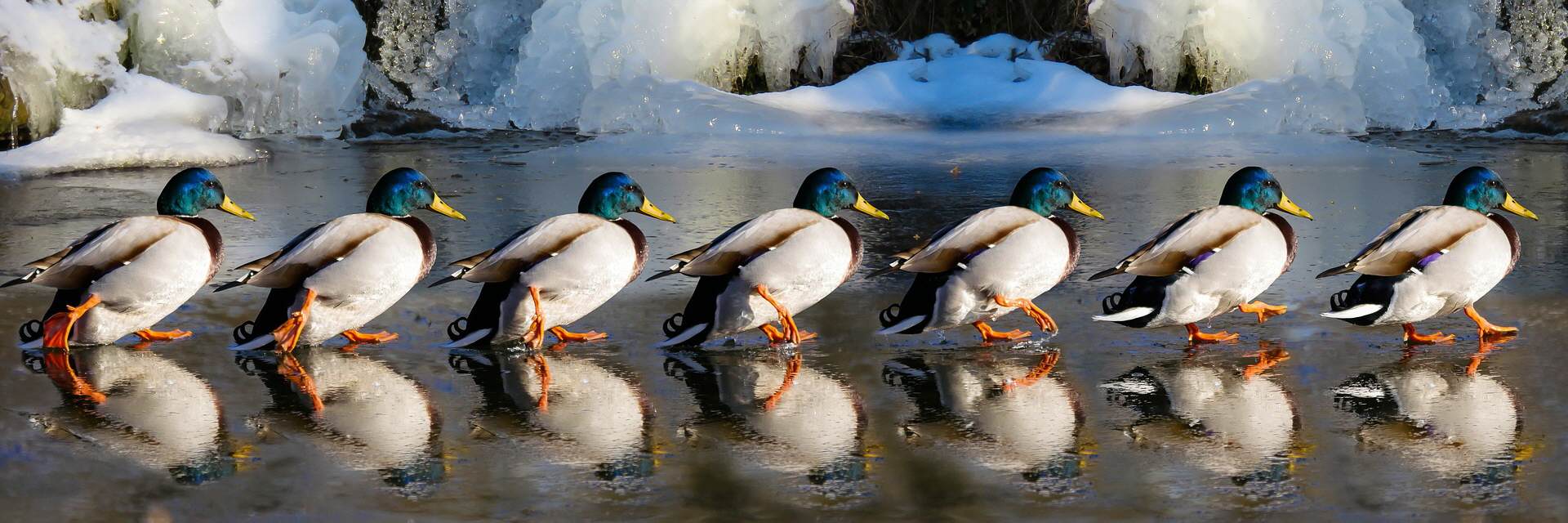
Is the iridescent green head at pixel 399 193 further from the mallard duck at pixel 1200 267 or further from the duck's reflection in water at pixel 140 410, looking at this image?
the mallard duck at pixel 1200 267

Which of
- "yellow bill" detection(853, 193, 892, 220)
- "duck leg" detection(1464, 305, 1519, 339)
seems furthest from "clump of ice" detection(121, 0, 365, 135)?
"duck leg" detection(1464, 305, 1519, 339)

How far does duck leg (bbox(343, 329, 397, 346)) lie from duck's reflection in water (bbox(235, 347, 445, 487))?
0.10 metres

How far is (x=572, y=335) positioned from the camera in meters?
6.11

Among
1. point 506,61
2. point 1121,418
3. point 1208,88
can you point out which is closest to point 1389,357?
point 1121,418

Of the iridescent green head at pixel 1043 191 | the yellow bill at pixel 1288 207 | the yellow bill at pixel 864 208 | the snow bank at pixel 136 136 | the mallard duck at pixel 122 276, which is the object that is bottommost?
the snow bank at pixel 136 136

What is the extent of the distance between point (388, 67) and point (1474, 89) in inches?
449

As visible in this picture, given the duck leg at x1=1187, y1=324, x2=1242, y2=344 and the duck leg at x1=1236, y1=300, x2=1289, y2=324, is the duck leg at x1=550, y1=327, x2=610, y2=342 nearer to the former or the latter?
the duck leg at x1=1187, y1=324, x2=1242, y2=344

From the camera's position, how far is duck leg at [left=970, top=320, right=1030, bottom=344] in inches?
237

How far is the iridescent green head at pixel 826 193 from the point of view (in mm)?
6027

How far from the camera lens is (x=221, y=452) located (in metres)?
4.60

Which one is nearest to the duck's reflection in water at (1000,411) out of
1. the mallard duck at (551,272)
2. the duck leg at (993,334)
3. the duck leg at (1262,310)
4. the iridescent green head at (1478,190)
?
the duck leg at (993,334)

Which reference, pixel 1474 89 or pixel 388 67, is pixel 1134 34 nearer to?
pixel 1474 89

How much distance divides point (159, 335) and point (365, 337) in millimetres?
732

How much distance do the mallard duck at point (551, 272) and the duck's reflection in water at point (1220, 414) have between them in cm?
170
